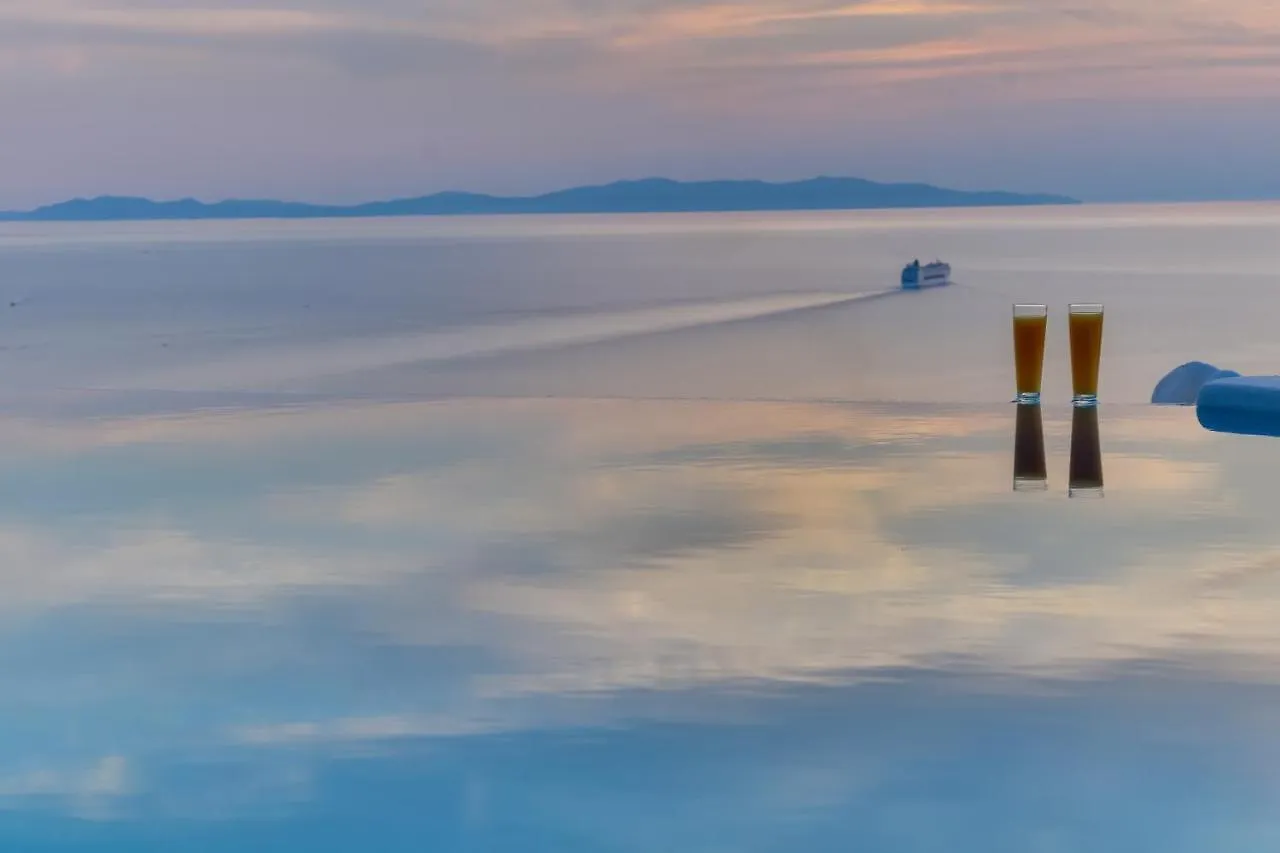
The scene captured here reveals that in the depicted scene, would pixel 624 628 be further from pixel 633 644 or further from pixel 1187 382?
pixel 1187 382

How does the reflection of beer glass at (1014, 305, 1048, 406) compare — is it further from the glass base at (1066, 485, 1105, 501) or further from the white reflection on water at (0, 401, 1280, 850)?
the glass base at (1066, 485, 1105, 501)

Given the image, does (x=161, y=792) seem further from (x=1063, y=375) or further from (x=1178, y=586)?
(x=1063, y=375)

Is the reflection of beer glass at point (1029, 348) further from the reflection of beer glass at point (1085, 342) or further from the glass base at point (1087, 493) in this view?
the glass base at point (1087, 493)

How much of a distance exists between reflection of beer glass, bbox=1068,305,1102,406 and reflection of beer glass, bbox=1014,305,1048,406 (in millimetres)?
92

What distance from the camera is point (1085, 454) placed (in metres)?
4.37

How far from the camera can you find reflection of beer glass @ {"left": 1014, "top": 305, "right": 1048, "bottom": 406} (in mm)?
4922

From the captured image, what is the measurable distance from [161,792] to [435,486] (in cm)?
223

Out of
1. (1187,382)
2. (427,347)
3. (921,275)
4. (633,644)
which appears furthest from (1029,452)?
(921,275)

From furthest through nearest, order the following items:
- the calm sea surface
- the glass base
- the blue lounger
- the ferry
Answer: the ferry
the blue lounger
the glass base
the calm sea surface

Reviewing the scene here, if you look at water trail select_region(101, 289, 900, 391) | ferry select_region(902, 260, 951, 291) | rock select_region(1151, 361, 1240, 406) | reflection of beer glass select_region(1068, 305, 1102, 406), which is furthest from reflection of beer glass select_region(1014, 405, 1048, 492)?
ferry select_region(902, 260, 951, 291)

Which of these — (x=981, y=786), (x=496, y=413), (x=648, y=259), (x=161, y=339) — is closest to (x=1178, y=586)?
(x=981, y=786)

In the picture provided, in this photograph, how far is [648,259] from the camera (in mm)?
57250

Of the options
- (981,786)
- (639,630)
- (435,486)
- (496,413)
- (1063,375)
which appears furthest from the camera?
(1063,375)

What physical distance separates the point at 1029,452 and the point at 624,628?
2038 mm
